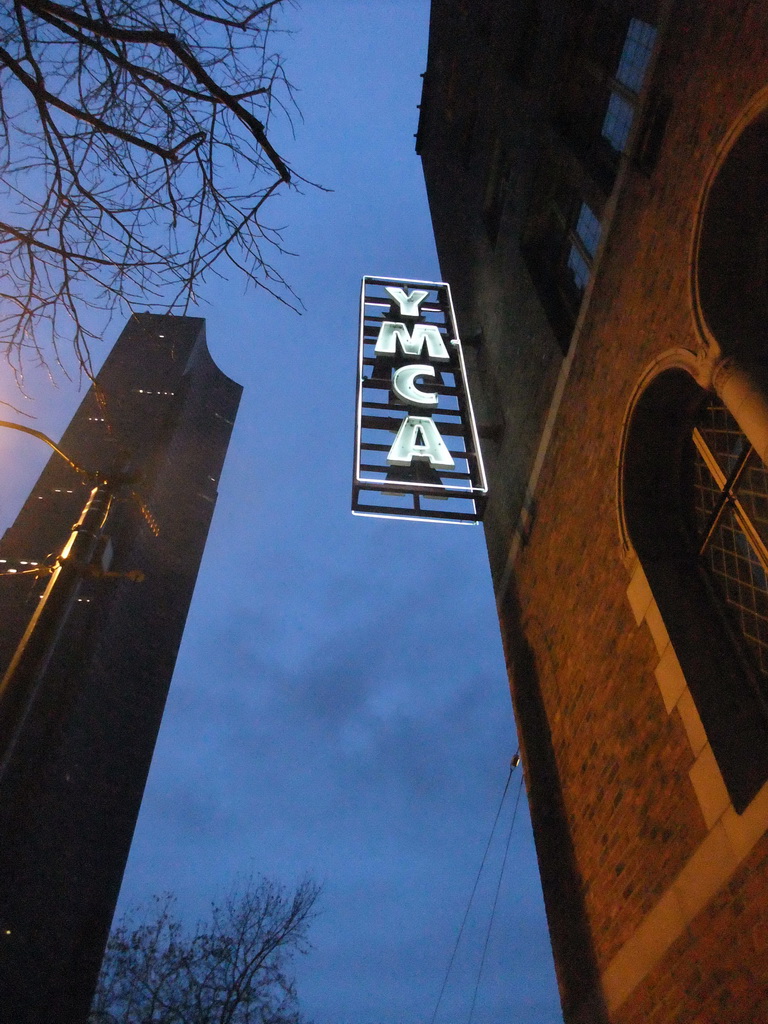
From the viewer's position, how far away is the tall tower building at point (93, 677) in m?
12.2

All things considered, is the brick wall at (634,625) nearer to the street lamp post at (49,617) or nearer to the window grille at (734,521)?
the window grille at (734,521)

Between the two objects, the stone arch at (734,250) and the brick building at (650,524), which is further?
the stone arch at (734,250)

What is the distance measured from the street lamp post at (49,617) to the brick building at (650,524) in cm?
433

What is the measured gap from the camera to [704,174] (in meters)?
5.47

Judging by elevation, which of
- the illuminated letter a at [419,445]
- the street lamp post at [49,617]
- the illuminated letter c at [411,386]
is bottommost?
the street lamp post at [49,617]

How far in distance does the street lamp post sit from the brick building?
170 inches

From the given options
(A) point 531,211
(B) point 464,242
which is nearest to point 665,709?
(A) point 531,211

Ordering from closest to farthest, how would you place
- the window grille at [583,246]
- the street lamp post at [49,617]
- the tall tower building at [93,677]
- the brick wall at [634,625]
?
the street lamp post at [49,617]
the brick wall at [634,625]
the window grille at [583,246]
the tall tower building at [93,677]

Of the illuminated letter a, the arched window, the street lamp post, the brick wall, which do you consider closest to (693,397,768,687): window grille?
the arched window

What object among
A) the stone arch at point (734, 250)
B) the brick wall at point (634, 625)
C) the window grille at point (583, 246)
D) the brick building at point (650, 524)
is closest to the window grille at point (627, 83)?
the brick building at point (650, 524)

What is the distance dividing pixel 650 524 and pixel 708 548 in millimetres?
551

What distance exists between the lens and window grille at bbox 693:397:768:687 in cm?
503

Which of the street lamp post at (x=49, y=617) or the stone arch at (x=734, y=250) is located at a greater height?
the stone arch at (x=734, y=250)

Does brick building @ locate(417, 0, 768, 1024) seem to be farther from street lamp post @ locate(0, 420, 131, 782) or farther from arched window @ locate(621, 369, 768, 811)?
street lamp post @ locate(0, 420, 131, 782)
